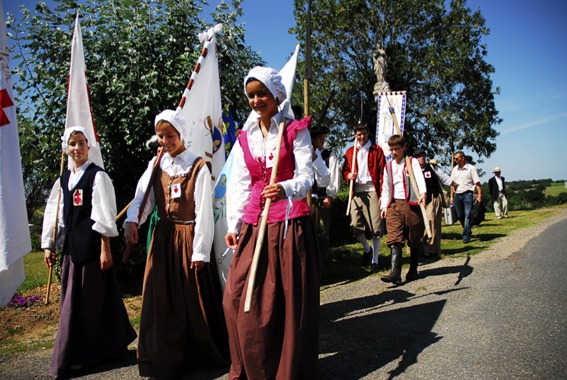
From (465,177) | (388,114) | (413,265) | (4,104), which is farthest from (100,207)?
(465,177)

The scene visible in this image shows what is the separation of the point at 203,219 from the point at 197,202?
0.55 feet

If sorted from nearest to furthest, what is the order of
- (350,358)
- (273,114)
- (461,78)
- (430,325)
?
(273,114)
(350,358)
(430,325)
(461,78)

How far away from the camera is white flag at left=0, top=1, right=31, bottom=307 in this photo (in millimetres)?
3447

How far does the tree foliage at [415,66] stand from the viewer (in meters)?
19.2

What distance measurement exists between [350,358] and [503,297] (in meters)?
2.19

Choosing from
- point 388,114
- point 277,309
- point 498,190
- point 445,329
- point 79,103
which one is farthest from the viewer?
point 498,190

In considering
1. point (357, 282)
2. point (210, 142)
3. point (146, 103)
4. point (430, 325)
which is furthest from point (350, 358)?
point (146, 103)

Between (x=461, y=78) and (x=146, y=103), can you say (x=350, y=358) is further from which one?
(x=461, y=78)

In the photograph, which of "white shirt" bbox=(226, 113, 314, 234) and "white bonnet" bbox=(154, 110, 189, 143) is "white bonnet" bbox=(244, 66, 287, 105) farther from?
"white bonnet" bbox=(154, 110, 189, 143)

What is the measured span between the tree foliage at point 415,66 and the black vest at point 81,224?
15747 millimetres

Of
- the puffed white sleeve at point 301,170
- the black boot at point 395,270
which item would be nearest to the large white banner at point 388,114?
the black boot at point 395,270

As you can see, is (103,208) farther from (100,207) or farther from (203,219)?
(203,219)

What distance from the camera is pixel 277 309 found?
10.3 ft

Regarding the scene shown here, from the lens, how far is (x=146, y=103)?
21.2ft
